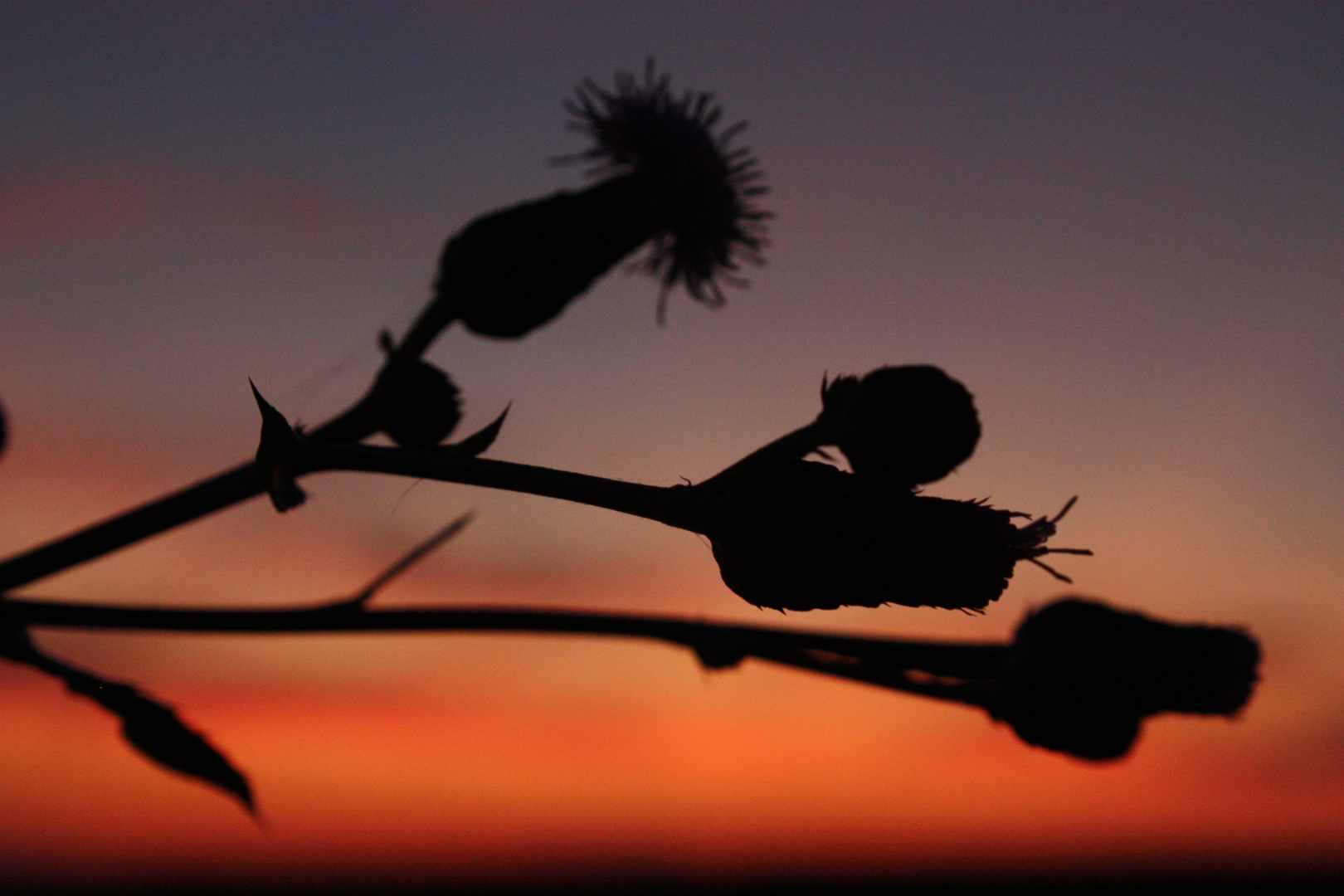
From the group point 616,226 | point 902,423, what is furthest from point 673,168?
point 902,423

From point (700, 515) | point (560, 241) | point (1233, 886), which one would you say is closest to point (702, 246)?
point (560, 241)

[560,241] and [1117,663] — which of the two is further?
[560,241]

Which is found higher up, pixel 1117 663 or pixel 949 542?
pixel 949 542

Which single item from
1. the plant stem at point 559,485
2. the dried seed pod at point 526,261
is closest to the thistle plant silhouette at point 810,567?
the plant stem at point 559,485

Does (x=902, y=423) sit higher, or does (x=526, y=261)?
(x=526, y=261)

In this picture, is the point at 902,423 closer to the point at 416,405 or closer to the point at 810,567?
the point at 810,567

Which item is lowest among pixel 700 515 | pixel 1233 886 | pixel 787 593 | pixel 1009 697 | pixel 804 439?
pixel 1233 886

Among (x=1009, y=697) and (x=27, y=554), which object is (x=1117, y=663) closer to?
(x=1009, y=697)
